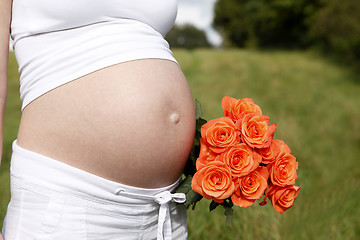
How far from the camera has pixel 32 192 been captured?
982 mm

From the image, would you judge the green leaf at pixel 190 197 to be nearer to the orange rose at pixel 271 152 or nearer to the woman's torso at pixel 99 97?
the woman's torso at pixel 99 97

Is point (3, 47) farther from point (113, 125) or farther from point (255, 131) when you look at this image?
point (255, 131)

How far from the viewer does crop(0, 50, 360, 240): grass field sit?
273cm

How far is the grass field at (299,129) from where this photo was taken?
2730 millimetres

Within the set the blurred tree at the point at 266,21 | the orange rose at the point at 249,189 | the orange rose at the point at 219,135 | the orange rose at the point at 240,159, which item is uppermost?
the orange rose at the point at 219,135

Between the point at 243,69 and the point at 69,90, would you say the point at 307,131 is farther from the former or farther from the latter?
the point at 69,90

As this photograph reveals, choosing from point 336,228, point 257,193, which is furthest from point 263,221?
point 257,193

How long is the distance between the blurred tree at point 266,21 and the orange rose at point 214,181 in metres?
20.0

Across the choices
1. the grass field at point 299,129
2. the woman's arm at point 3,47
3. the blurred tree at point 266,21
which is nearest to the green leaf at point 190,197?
the woman's arm at point 3,47

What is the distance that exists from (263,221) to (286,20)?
21.1m

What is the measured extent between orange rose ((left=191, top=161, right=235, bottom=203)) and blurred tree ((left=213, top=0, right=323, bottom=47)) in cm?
1996

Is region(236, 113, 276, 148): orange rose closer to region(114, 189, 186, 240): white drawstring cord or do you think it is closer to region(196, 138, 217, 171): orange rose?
region(196, 138, 217, 171): orange rose

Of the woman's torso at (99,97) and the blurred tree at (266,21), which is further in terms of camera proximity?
the blurred tree at (266,21)

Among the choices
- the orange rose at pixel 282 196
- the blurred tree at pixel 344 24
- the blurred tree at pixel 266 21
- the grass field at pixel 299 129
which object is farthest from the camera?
the blurred tree at pixel 266 21
